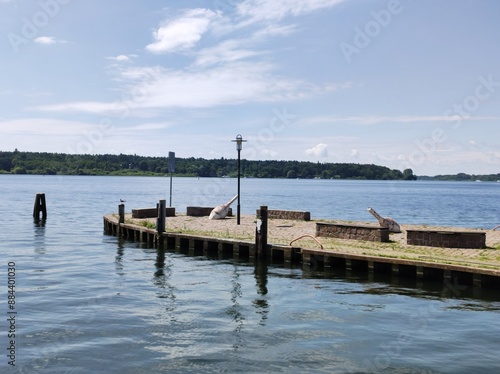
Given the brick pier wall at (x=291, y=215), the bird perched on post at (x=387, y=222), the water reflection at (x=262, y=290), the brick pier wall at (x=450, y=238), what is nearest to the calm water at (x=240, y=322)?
the water reflection at (x=262, y=290)

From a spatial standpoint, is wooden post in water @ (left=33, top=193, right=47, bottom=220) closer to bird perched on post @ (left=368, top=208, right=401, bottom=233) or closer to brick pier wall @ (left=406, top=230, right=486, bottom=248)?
bird perched on post @ (left=368, top=208, right=401, bottom=233)

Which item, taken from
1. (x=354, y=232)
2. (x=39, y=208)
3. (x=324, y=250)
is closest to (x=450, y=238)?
(x=354, y=232)

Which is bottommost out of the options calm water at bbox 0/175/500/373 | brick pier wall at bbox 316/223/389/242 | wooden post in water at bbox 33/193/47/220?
calm water at bbox 0/175/500/373

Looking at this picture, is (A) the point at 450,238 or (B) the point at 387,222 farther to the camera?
(B) the point at 387,222

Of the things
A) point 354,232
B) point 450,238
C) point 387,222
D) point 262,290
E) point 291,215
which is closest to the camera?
point 262,290

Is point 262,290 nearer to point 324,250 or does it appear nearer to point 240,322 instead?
point 324,250

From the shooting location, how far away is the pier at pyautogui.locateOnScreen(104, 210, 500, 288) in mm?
18078

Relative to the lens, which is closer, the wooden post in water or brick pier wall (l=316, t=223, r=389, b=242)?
brick pier wall (l=316, t=223, r=389, b=242)

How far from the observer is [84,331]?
1389 cm

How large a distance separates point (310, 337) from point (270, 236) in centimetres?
1282

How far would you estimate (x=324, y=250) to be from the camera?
69.7 feet

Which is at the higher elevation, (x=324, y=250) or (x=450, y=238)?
(x=450, y=238)

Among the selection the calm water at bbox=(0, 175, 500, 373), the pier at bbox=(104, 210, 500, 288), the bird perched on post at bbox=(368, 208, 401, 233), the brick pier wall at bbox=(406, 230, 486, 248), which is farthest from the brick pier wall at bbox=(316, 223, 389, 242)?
the calm water at bbox=(0, 175, 500, 373)

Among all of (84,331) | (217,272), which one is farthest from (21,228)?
(84,331)
